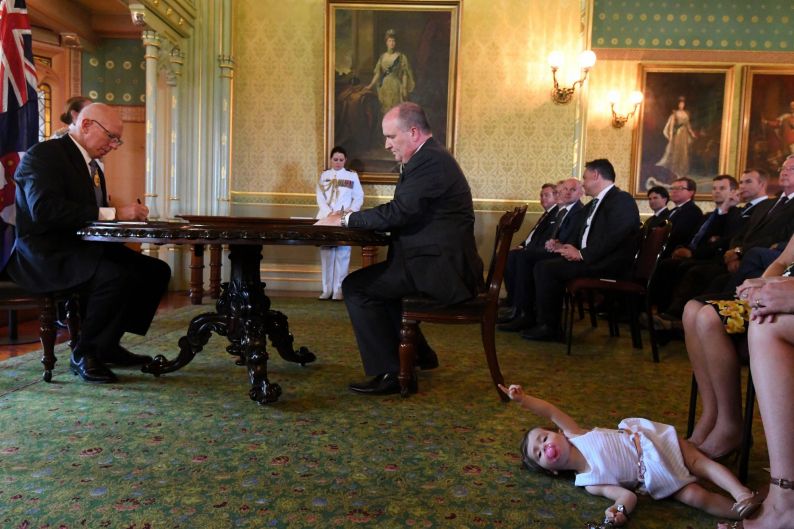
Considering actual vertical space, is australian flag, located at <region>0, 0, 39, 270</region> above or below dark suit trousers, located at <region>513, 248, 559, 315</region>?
above

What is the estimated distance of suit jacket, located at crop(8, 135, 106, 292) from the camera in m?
2.79

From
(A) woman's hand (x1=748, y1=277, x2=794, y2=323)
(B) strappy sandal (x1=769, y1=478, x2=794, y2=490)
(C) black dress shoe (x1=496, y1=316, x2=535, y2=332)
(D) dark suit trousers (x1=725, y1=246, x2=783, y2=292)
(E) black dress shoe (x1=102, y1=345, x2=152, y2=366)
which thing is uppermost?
(A) woman's hand (x1=748, y1=277, x2=794, y2=323)

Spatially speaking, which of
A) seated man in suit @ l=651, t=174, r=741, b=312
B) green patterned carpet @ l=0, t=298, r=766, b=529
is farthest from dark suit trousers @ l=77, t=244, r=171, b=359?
seated man in suit @ l=651, t=174, r=741, b=312

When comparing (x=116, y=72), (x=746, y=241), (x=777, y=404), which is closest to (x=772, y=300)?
(x=777, y=404)

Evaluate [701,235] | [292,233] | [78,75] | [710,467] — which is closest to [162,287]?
[292,233]

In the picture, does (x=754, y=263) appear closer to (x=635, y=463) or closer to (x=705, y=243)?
(x=705, y=243)

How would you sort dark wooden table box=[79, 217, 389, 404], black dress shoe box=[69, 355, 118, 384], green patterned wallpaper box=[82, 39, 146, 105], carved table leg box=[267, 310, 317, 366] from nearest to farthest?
dark wooden table box=[79, 217, 389, 404] < black dress shoe box=[69, 355, 118, 384] < carved table leg box=[267, 310, 317, 366] < green patterned wallpaper box=[82, 39, 146, 105]

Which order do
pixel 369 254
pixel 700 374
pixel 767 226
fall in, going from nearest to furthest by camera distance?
pixel 700 374
pixel 767 226
pixel 369 254

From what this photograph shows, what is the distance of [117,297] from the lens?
2.98m

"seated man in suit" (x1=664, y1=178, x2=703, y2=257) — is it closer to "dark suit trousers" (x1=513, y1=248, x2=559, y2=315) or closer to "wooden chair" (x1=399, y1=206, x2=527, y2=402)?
"dark suit trousers" (x1=513, y1=248, x2=559, y2=315)

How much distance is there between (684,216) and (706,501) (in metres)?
4.80

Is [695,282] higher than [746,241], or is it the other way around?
[746,241]

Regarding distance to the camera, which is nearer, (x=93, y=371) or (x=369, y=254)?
(x=93, y=371)

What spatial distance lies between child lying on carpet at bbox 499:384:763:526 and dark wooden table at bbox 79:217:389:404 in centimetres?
114
